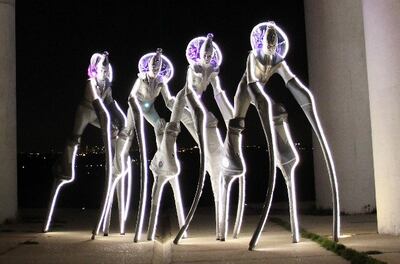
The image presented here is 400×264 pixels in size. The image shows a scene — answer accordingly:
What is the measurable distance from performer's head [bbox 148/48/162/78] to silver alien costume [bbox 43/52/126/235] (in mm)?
1005

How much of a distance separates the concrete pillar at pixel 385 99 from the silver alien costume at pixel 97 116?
4349 millimetres

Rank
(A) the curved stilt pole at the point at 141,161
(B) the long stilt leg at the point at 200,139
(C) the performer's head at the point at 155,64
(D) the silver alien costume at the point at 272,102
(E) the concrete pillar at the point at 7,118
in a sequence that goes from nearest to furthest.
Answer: (D) the silver alien costume at the point at 272,102 → (B) the long stilt leg at the point at 200,139 → (A) the curved stilt pole at the point at 141,161 → (C) the performer's head at the point at 155,64 → (E) the concrete pillar at the point at 7,118

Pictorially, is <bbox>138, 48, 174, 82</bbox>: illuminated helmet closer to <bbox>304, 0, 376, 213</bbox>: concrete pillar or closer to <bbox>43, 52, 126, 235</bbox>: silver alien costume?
<bbox>43, 52, 126, 235</bbox>: silver alien costume

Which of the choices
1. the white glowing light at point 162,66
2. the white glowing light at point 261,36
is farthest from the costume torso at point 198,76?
the white glowing light at point 261,36

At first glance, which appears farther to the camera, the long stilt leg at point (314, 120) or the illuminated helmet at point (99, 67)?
the illuminated helmet at point (99, 67)

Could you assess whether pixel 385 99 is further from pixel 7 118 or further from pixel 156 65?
pixel 7 118

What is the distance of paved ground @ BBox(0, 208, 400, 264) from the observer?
28.0 feet

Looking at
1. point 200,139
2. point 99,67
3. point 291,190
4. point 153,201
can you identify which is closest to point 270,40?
point 200,139

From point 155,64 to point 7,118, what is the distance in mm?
6093

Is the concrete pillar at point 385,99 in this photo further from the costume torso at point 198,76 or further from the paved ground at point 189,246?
the costume torso at point 198,76

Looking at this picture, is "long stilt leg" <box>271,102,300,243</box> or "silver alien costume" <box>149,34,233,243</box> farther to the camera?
"silver alien costume" <box>149,34,233,243</box>

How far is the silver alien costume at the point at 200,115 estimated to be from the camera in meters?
10.1

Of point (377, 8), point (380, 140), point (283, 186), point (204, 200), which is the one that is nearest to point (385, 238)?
point (380, 140)

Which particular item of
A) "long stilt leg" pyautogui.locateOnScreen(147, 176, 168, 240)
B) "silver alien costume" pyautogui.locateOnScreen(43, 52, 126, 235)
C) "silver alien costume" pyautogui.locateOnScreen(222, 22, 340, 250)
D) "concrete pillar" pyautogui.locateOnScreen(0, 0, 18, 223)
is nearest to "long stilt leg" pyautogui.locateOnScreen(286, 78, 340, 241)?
"silver alien costume" pyautogui.locateOnScreen(222, 22, 340, 250)
